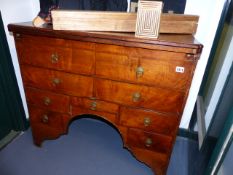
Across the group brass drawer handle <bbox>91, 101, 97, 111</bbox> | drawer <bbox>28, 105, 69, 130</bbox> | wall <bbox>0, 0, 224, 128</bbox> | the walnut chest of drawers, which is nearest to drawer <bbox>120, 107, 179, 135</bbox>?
the walnut chest of drawers

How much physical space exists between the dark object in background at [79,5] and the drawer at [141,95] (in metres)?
0.54

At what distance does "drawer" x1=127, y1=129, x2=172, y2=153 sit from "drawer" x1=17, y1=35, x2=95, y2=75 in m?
0.55

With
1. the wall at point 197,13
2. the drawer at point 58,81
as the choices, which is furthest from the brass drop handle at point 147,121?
the wall at point 197,13

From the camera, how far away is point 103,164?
1.60 m

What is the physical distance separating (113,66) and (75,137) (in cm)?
105

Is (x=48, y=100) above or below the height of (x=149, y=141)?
above

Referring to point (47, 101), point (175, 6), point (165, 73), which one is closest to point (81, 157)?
point (47, 101)

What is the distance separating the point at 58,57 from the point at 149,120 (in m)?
0.72

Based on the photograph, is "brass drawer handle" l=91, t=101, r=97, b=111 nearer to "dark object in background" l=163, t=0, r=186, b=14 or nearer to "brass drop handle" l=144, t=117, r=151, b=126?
"brass drop handle" l=144, t=117, r=151, b=126

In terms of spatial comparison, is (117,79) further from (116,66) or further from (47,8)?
(47,8)

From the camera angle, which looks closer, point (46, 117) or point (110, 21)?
point (110, 21)

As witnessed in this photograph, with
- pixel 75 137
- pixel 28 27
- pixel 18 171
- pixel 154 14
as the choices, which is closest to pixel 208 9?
pixel 154 14

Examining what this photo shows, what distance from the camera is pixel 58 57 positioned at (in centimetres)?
120

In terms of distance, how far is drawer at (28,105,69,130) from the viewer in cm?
147
